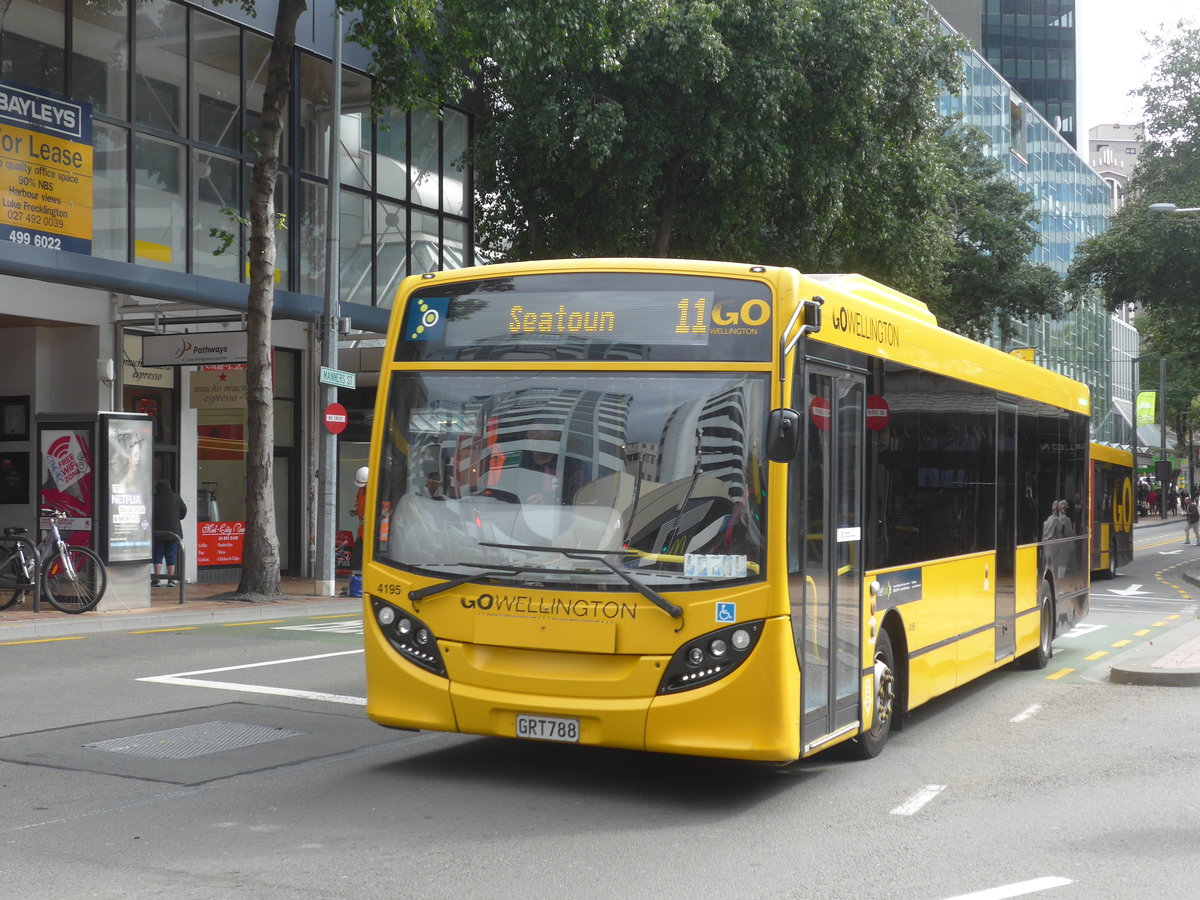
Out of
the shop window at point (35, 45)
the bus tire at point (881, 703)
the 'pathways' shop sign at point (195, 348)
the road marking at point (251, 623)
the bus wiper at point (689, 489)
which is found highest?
the shop window at point (35, 45)

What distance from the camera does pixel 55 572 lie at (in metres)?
17.8

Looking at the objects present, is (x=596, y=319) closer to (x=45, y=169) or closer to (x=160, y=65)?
(x=45, y=169)

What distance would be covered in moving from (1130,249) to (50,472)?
1216 inches

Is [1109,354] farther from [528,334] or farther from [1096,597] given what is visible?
[528,334]

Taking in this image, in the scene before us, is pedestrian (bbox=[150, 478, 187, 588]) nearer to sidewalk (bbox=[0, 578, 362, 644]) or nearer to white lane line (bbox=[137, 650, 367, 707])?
sidewalk (bbox=[0, 578, 362, 644])

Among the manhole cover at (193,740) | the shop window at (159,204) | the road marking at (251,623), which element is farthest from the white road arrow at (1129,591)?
the manhole cover at (193,740)

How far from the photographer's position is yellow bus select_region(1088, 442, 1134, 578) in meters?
30.4

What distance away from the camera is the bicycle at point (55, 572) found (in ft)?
57.6

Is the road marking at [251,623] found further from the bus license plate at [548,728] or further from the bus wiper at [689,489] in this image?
the bus wiper at [689,489]

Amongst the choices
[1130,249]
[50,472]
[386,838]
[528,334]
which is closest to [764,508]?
[528,334]

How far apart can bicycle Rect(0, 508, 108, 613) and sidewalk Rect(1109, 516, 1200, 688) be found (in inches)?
466

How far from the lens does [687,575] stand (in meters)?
7.02

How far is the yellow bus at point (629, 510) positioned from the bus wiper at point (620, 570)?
11 millimetres

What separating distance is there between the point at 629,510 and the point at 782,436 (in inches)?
33.4
